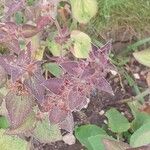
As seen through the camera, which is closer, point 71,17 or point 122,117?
point 122,117

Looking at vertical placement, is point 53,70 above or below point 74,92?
below

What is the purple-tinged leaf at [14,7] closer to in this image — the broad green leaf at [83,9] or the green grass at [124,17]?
the broad green leaf at [83,9]

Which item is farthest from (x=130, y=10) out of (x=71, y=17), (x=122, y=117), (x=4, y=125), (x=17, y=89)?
(x=17, y=89)

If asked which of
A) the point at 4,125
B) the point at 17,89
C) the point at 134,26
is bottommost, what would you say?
the point at 4,125

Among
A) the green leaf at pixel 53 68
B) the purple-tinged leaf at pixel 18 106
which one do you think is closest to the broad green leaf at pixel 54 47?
the green leaf at pixel 53 68

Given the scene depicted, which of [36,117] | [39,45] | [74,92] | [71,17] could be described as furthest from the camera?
[71,17]

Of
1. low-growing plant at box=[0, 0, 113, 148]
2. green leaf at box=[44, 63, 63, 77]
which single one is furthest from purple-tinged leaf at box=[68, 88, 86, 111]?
green leaf at box=[44, 63, 63, 77]

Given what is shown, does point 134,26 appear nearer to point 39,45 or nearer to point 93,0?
point 93,0
